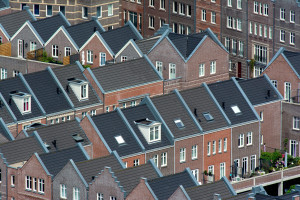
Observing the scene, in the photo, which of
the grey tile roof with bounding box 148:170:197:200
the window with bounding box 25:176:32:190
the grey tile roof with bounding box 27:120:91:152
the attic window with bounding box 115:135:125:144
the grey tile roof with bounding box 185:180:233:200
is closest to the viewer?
the grey tile roof with bounding box 185:180:233:200

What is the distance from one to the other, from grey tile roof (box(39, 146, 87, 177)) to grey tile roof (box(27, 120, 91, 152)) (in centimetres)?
453

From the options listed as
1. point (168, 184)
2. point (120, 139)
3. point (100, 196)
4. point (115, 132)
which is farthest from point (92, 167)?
point (115, 132)

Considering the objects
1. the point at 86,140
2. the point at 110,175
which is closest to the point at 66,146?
the point at 86,140

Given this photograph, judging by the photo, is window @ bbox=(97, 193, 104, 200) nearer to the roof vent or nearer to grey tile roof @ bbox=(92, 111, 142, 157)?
grey tile roof @ bbox=(92, 111, 142, 157)

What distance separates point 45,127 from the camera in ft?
642

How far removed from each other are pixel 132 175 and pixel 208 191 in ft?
30.8

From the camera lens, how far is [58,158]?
190 metres

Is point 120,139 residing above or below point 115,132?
below

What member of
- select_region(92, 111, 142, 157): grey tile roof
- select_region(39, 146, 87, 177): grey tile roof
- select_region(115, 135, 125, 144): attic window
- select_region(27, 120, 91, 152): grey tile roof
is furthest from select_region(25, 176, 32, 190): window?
select_region(115, 135, 125, 144): attic window

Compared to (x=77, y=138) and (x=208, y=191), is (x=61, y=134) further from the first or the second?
(x=208, y=191)

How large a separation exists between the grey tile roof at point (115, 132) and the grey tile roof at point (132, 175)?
37.8 feet

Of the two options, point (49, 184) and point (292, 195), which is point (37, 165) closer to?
point (49, 184)

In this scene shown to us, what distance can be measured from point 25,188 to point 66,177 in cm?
714

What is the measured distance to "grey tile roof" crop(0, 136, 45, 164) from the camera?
19225 centimetres
